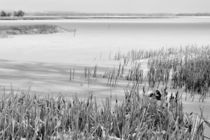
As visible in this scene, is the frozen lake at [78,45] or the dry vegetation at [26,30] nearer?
the frozen lake at [78,45]

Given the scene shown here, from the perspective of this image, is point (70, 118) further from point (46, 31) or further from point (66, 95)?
point (46, 31)

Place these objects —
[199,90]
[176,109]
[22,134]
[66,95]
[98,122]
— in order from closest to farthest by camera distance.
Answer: [22,134], [98,122], [176,109], [66,95], [199,90]

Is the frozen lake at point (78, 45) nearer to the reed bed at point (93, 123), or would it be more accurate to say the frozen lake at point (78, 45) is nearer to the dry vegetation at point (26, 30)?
the dry vegetation at point (26, 30)

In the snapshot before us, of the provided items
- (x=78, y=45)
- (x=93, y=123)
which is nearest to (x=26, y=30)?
(x=78, y=45)

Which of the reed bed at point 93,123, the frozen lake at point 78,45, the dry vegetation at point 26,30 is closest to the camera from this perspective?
the reed bed at point 93,123

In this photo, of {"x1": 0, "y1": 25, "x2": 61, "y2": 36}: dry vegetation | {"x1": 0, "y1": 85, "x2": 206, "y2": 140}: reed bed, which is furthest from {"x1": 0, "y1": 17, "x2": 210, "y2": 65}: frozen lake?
{"x1": 0, "y1": 85, "x2": 206, "y2": 140}: reed bed

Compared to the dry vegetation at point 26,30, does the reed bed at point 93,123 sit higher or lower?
higher

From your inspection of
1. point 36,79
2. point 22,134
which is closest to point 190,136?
point 22,134

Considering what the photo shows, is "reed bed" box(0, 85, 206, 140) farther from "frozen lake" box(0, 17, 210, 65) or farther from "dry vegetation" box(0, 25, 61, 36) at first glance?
"dry vegetation" box(0, 25, 61, 36)

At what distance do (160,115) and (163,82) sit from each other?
7.52 ft

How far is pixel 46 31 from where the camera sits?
78.2ft

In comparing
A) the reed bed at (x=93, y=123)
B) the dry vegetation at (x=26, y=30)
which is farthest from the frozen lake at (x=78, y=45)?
the reed bed at (x=93, y=123)

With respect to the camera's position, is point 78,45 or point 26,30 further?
point 26,30

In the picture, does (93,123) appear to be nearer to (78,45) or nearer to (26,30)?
(78,45)
